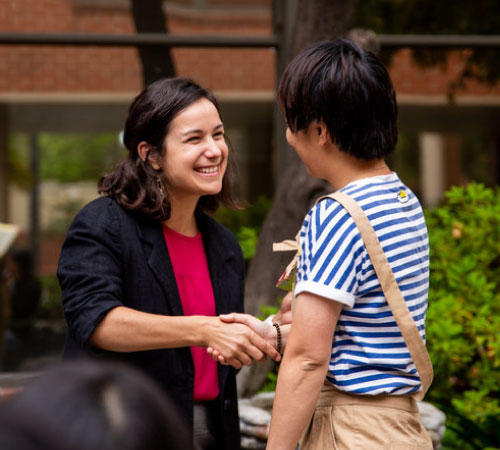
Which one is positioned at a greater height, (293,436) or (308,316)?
(308,316)

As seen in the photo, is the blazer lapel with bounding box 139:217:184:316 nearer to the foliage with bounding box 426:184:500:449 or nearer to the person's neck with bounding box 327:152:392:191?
the person's neck with bounding box 327:152:392:191

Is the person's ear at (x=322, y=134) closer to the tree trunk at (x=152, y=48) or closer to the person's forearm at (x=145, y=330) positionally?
the person's forearm at (x=145, y=330)

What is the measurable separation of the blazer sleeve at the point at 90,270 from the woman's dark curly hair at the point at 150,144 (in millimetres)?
119

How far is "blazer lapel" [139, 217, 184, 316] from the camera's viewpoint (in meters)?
2.42

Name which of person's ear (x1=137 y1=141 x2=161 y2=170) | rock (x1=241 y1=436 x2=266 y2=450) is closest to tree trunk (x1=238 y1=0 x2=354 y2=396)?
rock (x1=241 y1=436 x2=266 y2=450)

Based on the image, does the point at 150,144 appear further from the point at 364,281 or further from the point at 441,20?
the point at 441,20

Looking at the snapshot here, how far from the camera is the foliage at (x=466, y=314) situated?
4.24 m

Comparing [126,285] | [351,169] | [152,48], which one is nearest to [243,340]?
[126,285]

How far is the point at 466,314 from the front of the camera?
443cm

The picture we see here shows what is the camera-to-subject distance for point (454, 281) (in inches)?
181

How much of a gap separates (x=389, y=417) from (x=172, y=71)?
13.7 ft

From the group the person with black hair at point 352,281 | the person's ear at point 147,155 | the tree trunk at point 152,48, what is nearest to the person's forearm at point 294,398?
the person with black hair at point 352,281

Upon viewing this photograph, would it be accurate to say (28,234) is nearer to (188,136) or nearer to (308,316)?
(188,136)

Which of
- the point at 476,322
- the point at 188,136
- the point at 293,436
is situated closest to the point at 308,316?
the point at 293,436
